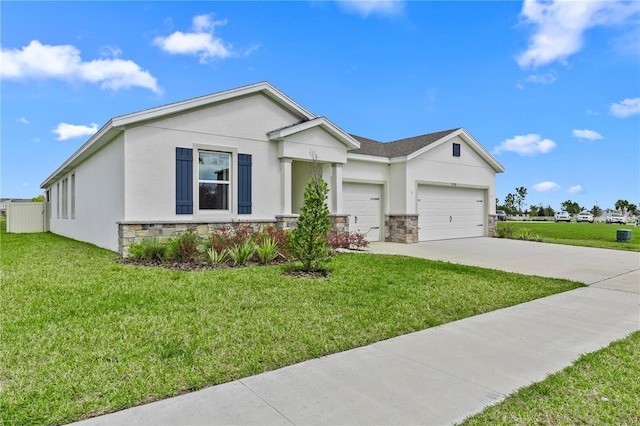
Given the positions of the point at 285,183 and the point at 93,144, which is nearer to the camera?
the point at 93,144

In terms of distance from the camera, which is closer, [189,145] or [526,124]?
[189,145]

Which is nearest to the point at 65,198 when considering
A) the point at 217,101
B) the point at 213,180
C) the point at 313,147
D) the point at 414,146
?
the point at 213,180

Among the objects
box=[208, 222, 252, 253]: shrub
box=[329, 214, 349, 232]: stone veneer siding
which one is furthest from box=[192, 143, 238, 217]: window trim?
box=[329, 214, 349, 232]: stone veneer siding

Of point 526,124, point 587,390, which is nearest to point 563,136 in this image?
point 526,124

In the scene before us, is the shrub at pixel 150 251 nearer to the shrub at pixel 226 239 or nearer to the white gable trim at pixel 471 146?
the shrub at pixel 226 239

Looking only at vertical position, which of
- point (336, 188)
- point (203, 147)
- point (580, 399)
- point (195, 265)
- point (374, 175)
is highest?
point (203, 147)

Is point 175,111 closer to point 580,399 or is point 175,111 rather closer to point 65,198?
point 580,399

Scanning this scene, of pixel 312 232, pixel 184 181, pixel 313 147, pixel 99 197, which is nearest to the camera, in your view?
pixel 312 232

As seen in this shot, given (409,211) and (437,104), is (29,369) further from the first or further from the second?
(437,104)

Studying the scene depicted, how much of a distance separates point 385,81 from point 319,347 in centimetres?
1425

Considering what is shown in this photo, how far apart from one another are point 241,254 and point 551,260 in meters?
8.75

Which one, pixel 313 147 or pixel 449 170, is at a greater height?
pixel 313 147

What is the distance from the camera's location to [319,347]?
371 centimetres

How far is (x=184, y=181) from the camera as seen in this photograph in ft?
31.8
